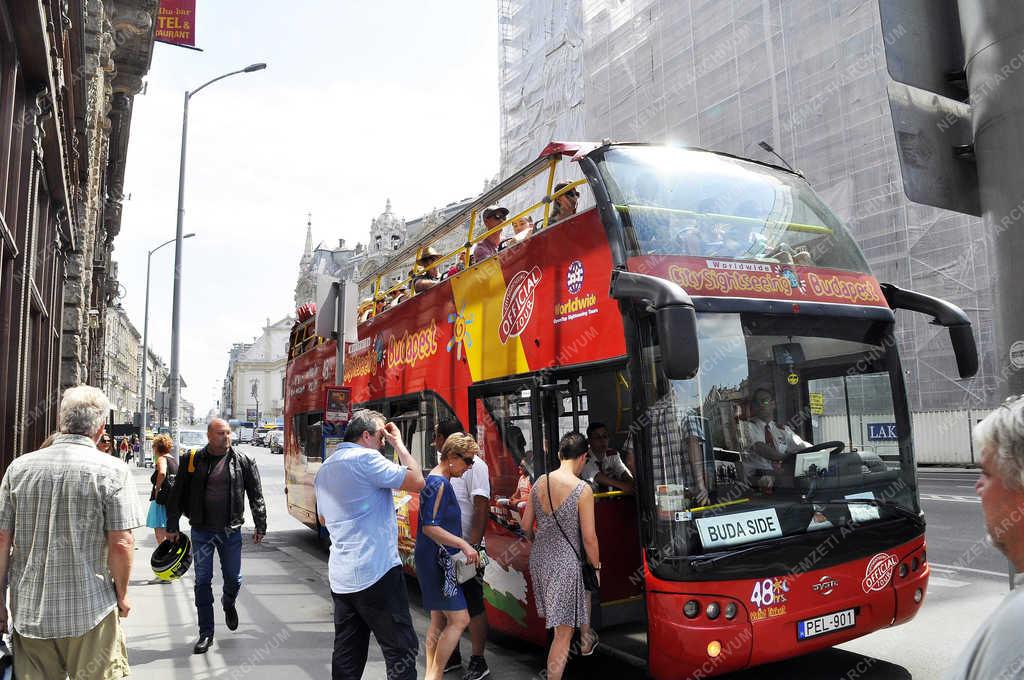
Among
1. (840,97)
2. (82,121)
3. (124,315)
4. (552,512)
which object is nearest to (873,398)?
(552,512)

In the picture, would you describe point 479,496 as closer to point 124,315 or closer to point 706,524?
point 706,524

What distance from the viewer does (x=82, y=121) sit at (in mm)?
12477

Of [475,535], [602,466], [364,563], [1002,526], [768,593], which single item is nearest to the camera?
[1002,526]

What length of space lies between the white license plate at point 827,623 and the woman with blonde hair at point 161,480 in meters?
7.61

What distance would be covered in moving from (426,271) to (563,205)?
2.60m

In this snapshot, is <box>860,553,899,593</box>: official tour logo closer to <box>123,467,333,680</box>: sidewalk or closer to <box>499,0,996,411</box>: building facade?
<box>123,467,333,680</box>: sidewalk

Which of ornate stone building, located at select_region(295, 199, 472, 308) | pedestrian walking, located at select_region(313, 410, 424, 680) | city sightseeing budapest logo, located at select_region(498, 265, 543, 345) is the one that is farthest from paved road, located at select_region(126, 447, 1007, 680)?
ornate stone building, located at select_region(295, 199, 472, 308)

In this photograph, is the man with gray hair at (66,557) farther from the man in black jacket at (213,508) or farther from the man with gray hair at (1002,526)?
the man with gray hair at (1002,526)

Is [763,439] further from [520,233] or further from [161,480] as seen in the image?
[161,480]

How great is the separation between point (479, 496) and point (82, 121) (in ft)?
34.6

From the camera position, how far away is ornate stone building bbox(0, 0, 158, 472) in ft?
21.7

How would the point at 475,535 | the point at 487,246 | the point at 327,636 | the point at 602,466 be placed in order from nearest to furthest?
the point at 475,535 < the point at 602,466 < the point at 327,636 < the point at 487,246

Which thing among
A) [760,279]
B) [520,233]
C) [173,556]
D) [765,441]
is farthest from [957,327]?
[173,556]

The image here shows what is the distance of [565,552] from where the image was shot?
16.3 feet
